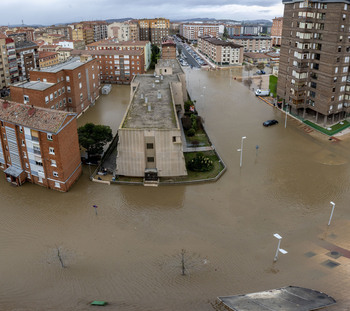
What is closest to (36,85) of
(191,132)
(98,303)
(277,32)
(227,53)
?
(191,132)

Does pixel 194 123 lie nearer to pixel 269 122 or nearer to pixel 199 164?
pixel 269 122

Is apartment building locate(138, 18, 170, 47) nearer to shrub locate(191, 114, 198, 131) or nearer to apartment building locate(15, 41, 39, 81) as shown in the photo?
apartment building locate(15, 41, 39, 81)

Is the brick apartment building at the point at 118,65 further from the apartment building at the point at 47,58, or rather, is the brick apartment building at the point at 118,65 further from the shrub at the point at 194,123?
the shrub at the point at 194,123

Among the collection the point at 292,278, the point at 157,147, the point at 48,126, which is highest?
the point at 48,126

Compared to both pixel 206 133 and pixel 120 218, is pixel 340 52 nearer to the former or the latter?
pixel 206 133

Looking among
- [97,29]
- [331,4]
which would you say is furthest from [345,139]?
[97,29]

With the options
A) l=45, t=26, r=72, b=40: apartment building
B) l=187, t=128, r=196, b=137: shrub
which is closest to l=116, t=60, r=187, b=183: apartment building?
l=187, t=128, r=196, b=137: shrub
